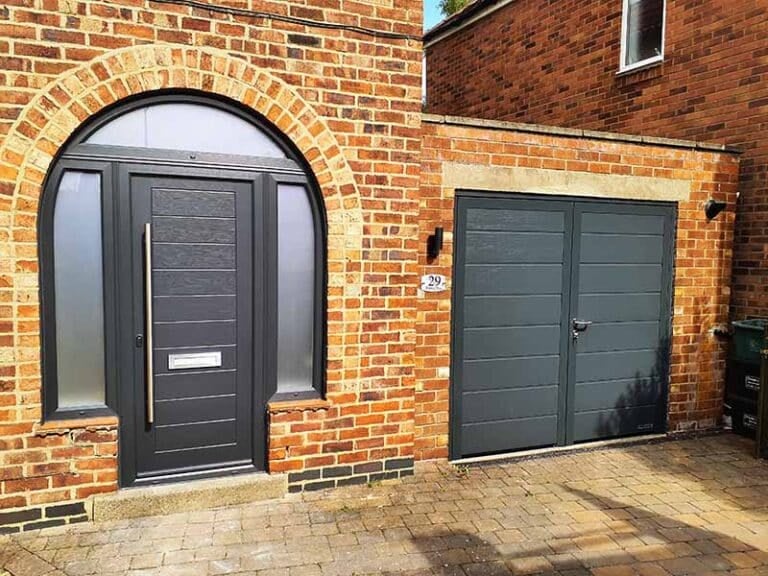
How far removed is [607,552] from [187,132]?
144 inches

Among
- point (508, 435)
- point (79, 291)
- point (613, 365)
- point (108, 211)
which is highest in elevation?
point (108, 211)

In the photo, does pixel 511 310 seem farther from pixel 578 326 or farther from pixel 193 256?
pixel 193 256

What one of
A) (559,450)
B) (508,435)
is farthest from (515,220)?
(559,450)

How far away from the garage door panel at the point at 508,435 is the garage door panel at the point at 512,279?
1104 mm

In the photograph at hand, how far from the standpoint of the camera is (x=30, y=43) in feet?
11.0

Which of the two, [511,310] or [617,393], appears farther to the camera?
[617,393]

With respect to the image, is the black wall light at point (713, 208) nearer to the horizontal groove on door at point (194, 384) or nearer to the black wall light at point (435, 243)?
the black wall light at point (435, 243)

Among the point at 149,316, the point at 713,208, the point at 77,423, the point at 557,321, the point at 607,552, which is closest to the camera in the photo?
the point at 607,552

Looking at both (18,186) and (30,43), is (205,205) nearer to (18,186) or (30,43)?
(18,186)

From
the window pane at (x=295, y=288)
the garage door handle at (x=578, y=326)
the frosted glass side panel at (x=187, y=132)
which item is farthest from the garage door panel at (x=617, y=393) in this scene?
the frosted glass side panel at (x=187, y=132)

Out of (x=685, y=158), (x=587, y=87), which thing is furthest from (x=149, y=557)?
(x=587, y=87)

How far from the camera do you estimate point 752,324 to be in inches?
214

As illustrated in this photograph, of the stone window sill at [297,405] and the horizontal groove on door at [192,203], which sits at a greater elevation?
the horizontal groove on door at [192,203]

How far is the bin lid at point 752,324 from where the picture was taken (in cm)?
533
